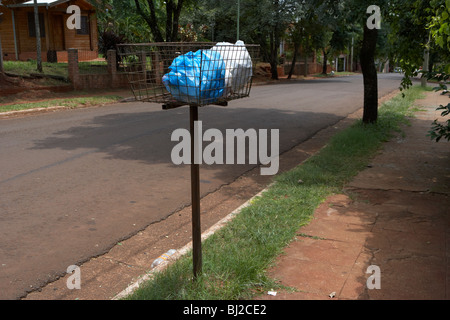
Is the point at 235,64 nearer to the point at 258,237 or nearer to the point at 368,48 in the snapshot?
the point at 258,237

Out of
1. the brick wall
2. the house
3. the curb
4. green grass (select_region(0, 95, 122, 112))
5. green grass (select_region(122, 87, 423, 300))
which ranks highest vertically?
the house

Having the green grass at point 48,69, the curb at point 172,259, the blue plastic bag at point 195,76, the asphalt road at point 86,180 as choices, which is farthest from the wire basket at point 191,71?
the green grass at point 48,69

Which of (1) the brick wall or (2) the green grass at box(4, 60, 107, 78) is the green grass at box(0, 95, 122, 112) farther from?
(2) the green grass at box(4, 60, 107, 78)

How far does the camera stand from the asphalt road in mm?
4434

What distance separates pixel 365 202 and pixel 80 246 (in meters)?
3.36

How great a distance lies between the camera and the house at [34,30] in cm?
2661

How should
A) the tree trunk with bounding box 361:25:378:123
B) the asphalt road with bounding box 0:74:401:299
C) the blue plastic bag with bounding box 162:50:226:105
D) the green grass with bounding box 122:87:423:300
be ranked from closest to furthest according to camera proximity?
the blue plastic bag with bounding box 162:50:226:105 → the green grass with bounding box 122:87:423:300 → the asphalt road with bounding box 0:74:401:299 → the tree trunk with bounding box 361:25:378:123

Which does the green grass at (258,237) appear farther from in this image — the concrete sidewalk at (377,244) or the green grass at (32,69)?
the green grass at (32,69)

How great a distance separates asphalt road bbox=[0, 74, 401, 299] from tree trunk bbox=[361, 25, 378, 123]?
151cm

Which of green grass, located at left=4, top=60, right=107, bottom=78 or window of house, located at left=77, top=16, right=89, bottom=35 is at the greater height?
window of house, located at left=77, top=16, right=89, bottom=35

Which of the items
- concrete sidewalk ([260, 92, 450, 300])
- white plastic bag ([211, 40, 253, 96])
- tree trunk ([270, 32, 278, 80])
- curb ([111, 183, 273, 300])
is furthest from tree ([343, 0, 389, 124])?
tree trunk ([270, 32, 278, 80])

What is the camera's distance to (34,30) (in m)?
27.3

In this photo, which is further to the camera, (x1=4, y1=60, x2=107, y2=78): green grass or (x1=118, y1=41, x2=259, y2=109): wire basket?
(x1=4, y1=60, x2=107, y2=78): green grass

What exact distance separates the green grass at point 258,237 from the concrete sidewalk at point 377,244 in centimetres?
14
